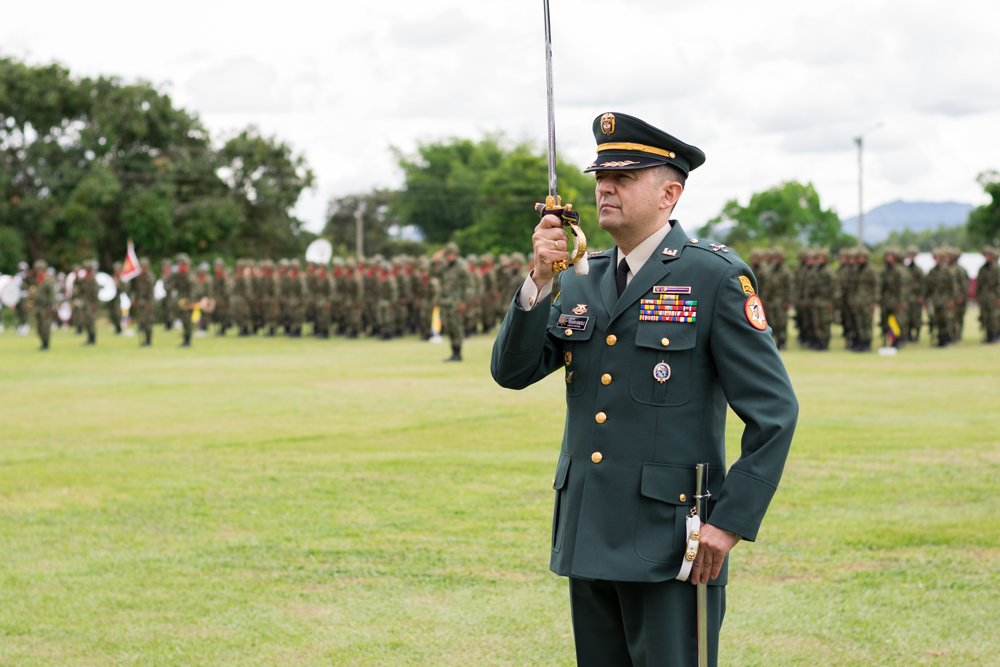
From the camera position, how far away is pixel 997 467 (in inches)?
343

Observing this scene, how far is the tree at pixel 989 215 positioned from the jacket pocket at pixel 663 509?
2556 inches

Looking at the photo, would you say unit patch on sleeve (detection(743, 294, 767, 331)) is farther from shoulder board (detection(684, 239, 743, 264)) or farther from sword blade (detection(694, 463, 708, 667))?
sword blade (detection(694, 463, 708, 667))

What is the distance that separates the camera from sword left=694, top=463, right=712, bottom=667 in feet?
9.23

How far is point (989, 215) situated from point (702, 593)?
6557cm

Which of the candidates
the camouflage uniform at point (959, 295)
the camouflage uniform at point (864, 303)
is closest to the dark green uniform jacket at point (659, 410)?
the camouflage uniform at point (864, 303)

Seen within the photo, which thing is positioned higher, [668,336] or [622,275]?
[622,275]

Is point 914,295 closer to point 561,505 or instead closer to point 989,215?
point 561,505

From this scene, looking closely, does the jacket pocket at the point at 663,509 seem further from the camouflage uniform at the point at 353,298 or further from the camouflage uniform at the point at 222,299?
the camouflage uniform at the point at 222,299

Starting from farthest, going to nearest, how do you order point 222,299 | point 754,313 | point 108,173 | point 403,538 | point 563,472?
point 108,173 < point 222,299 < point 403,538 < point 563,472 < point 754,313

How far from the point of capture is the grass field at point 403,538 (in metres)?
4.82

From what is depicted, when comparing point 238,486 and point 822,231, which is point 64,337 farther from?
point 822,231

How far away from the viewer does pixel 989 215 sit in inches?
2411

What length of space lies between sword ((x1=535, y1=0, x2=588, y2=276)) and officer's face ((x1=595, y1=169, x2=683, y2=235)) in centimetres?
11

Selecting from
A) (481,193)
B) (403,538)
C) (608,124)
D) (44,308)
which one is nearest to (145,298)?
(44,308)
